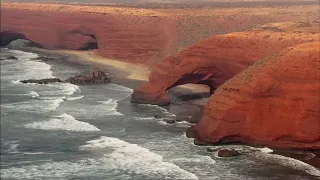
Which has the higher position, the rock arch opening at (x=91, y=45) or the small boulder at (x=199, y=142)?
the rock arch opening at (x=91, y=45)

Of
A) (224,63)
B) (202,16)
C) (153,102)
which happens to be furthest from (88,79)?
(202,16)

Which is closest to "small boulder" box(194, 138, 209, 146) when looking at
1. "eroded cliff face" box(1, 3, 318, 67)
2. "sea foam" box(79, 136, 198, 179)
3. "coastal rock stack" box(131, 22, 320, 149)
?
"coastal rock stack" box(131, 22, 320, 149)

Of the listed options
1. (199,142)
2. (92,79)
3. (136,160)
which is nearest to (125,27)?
(92,79)

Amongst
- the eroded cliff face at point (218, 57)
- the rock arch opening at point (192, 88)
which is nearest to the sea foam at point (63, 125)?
the eroded cliff face at point (218, 57)

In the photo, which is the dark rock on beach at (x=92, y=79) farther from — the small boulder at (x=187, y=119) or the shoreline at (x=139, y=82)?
the small boulder at (x=187, y=119)

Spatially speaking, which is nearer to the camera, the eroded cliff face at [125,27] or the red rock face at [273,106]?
the red rock face at [273,106]

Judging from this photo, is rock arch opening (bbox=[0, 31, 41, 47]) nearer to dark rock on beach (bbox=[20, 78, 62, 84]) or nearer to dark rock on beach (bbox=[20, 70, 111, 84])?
dark rock on beach (bbox=[20, 78, 62, 84])

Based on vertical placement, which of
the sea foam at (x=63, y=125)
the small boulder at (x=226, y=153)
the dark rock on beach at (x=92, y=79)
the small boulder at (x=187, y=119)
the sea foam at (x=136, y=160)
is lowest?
the sea foam at (x=136, y=160)
